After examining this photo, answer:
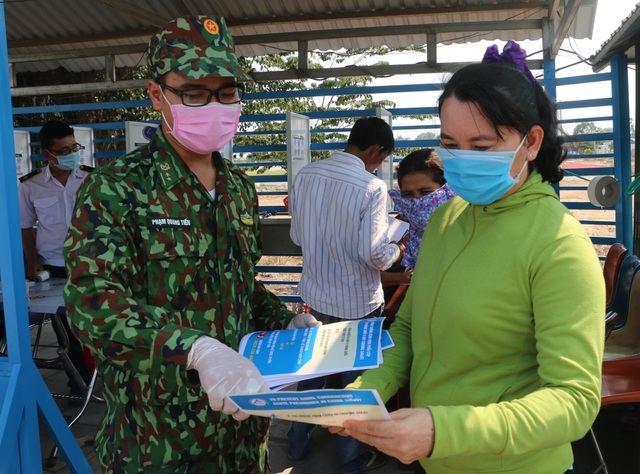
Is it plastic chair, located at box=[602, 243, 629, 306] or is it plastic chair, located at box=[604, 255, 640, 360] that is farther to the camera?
plastic chair, located at box=[602, 243, 629, 306]

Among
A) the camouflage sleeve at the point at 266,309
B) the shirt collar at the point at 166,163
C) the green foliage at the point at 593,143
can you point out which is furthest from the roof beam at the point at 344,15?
the camouflage sleeve at the point at 266,309

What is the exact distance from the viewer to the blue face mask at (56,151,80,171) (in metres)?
4.45

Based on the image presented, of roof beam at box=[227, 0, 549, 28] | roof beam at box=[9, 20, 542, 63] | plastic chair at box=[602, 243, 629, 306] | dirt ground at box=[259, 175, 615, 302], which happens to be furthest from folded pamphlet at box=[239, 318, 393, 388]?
dirt ground at box=[259, 175, 615, 302]

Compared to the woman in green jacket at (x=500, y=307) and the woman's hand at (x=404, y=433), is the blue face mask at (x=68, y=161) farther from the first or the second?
the woman's hand at (x=404, y=433)

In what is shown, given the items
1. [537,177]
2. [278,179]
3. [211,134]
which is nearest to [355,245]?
[211,134]

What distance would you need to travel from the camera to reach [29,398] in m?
2.27

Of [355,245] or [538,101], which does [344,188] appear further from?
[538,101]

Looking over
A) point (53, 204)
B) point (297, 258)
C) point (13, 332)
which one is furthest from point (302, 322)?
point (297, 258)

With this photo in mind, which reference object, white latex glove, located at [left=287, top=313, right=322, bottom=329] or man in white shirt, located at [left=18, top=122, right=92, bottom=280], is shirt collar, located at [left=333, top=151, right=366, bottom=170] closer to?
white latex glove, located at [left=287, top=313, right=322, bottom=329]

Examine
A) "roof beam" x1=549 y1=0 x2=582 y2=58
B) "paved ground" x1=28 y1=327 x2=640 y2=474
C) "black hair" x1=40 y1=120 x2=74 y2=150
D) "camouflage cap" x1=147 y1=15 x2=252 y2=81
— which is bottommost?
"paved ground" x1=28 y1=327 x2=640 y2=474

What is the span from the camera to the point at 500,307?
3.89ft

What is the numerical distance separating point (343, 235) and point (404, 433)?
2276 mm

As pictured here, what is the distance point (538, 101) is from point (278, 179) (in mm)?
5931

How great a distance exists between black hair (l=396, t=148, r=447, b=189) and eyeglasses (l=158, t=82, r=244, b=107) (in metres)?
1.99
